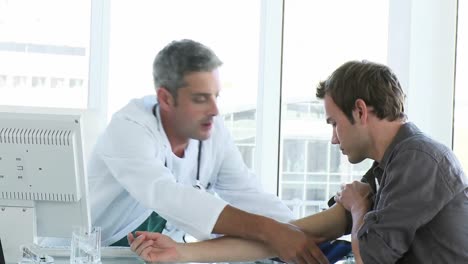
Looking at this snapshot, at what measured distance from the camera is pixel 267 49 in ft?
12.4

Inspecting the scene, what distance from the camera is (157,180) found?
2076 mm

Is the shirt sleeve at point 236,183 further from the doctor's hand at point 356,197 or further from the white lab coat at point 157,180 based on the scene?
the doctor's hand at point 356,197

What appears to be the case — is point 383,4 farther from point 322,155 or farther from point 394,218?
point 394,218

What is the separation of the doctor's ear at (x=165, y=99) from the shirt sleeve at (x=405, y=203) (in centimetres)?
87

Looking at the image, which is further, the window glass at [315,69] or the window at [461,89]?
the window glass at [315,69]

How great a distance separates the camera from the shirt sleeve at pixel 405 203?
165 centimetres

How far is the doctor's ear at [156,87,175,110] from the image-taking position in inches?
92.9

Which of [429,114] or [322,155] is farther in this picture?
[322,155]

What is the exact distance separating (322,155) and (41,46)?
5.00ft

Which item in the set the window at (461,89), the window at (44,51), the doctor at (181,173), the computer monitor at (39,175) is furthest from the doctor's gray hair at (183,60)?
the window at (461,89)

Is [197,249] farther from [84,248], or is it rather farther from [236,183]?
[236,183]

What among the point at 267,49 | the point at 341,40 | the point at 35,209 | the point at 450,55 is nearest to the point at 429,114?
the point at 450,55

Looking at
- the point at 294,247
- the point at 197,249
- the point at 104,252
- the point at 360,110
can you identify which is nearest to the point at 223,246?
the point at 197,249

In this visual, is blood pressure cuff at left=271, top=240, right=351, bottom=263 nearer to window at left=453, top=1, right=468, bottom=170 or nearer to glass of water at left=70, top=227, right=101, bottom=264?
glass of water at left=70, top=227, right=101, bottom=264
